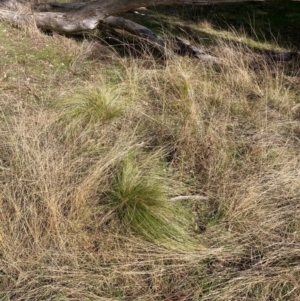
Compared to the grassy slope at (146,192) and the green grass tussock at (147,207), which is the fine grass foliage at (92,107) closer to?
the grassy slope at (146,192)

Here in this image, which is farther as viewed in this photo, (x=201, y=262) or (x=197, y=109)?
(x=197, y=109)

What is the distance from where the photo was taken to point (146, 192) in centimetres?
271

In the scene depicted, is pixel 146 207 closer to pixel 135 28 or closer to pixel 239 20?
pixel 135 28

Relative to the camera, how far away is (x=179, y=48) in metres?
5.76

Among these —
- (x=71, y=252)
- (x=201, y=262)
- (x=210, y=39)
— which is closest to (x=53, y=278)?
(x=71, y=252)

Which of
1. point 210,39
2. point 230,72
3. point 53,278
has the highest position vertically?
point 53,278

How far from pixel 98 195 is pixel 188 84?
6.17 feet

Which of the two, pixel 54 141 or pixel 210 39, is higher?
pixel 54 141

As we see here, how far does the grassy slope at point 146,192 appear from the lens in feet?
7.38

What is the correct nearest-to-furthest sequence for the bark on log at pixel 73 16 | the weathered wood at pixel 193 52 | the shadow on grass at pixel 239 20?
the weathered wood at pixel 193 52, the bark on log at pixel 73 16, the shadow on grass at pixel 239 20

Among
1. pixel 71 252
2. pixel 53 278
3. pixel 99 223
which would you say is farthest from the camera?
pixel 99 223

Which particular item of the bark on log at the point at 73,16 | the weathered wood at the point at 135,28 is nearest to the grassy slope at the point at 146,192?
the weathered wood at the point at 135,28

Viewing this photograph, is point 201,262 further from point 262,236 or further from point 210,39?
point 210,39

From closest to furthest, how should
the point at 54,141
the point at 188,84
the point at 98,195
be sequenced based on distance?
the point at 98,195
the point at 54,141
the point at 188,84
